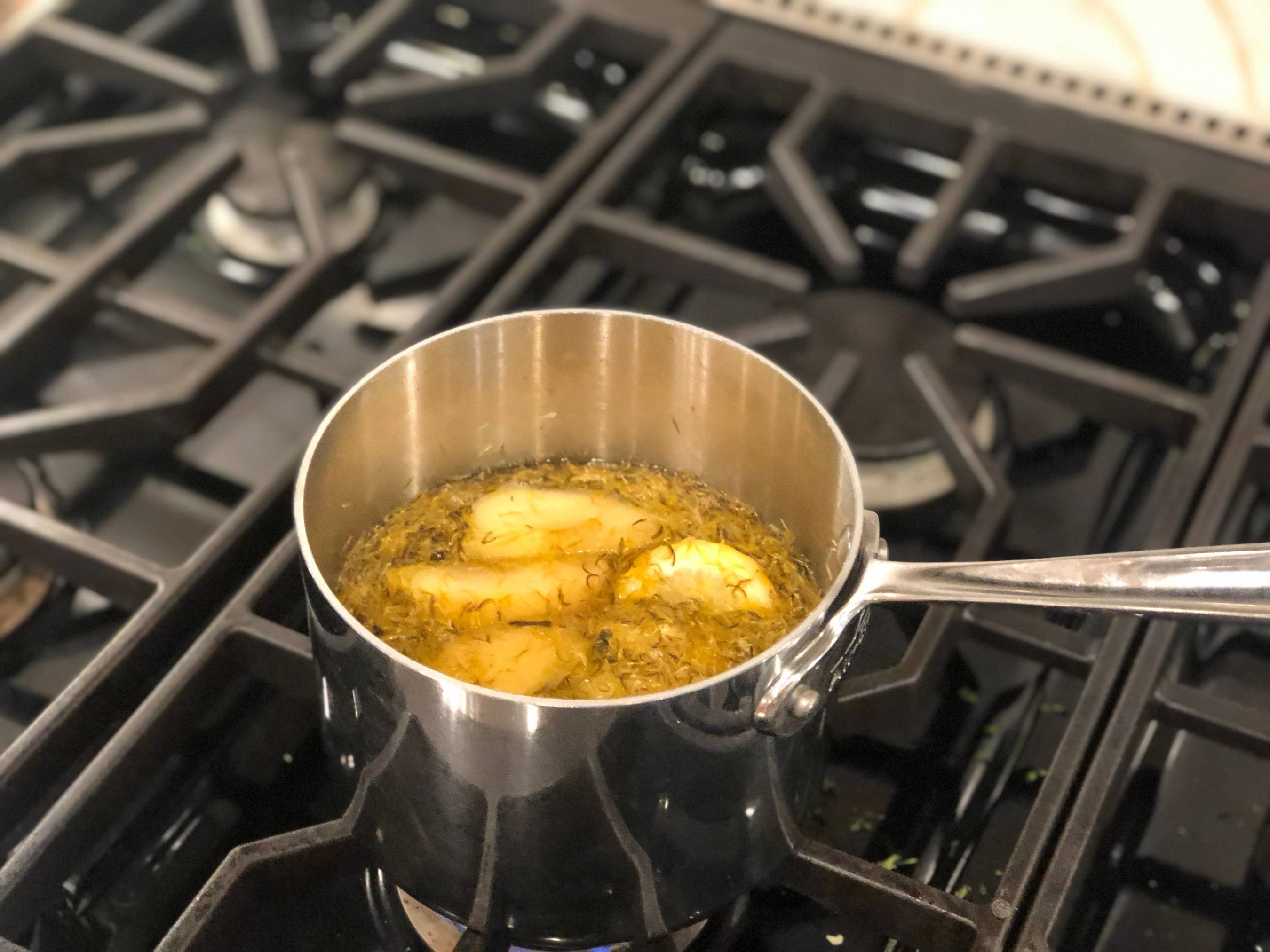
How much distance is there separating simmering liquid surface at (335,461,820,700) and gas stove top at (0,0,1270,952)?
59 millimetres

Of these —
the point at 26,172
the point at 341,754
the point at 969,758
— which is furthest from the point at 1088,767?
the point at 26,172

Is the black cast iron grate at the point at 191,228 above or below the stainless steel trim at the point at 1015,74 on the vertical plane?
below

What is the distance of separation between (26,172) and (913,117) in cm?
67

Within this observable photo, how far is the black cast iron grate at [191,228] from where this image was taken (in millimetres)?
691

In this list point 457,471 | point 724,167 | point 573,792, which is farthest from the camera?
point 724,167

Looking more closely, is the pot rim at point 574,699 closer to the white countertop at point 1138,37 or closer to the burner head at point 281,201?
the burner head at point 281,201

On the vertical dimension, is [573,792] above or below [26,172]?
below

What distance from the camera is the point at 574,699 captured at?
1.86ft

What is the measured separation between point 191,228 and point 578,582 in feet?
1.71

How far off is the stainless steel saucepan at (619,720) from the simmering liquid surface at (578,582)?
A: 0.10 ft

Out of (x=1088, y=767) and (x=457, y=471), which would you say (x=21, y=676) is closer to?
(x=457, y=471)

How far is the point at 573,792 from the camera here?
52 cm

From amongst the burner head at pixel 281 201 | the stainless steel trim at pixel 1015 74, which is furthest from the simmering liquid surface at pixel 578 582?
the stainless steel trim at pixel 1015 74

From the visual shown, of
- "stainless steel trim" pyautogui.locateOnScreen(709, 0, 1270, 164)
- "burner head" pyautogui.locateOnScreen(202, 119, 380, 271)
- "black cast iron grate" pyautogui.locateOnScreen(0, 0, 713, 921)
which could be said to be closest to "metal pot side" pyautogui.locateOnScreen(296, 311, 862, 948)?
"black cast iron grate" pyautogui.locateOnScreen(0, 0, 713, 921)
